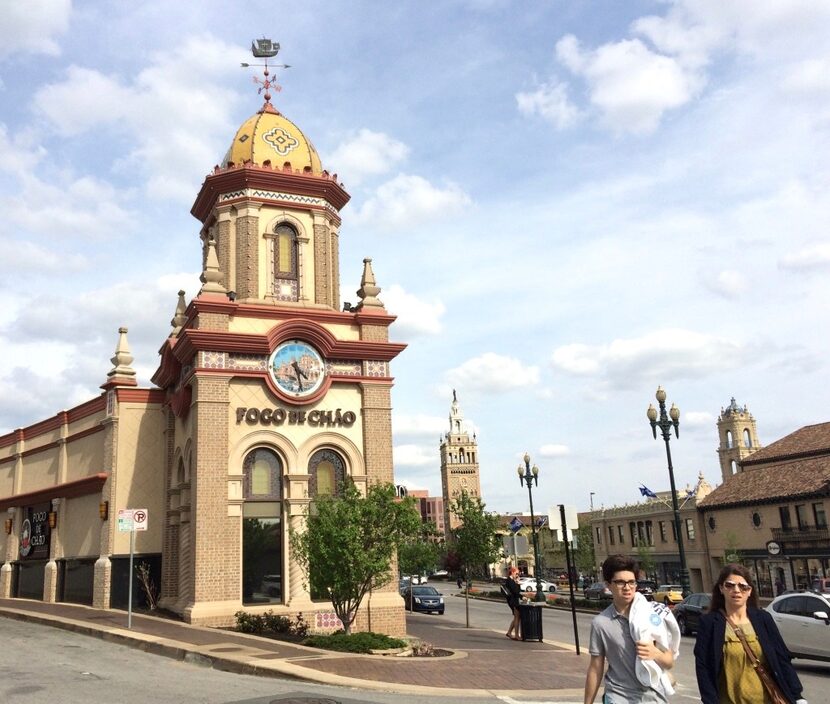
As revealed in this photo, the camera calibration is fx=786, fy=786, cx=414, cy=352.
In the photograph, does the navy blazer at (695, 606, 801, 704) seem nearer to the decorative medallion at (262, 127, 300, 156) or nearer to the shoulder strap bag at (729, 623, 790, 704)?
the shoulder strap bag at (729, 623, 790, 704)

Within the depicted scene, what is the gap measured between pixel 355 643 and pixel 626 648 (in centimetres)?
1217

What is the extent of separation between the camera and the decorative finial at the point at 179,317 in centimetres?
2711

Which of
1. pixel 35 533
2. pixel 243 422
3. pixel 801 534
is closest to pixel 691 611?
pixel 243 422

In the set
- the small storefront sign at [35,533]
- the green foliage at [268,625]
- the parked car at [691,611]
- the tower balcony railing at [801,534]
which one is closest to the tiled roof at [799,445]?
the tower balcony railing at [801,534]

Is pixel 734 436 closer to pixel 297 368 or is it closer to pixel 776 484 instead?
pixel 776 484

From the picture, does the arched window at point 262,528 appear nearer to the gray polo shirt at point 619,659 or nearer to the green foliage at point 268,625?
the green foliage at point 268,625

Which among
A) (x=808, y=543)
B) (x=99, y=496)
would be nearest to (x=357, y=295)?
(x=99, y=496)

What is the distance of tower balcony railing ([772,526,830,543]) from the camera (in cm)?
4122

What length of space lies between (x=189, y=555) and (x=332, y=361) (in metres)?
6.78

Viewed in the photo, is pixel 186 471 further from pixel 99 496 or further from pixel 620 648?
pixel 620 648

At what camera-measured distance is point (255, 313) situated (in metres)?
23.1

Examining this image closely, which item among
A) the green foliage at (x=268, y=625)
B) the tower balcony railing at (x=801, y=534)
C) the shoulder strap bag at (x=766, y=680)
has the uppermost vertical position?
the tower balcony railing at (x=801, y=534)

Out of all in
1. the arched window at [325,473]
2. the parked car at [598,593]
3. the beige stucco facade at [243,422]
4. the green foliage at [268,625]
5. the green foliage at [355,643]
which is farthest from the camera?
the parked car at [598,593]

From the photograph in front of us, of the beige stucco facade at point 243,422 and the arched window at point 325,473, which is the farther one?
the arched window at point 325,473
